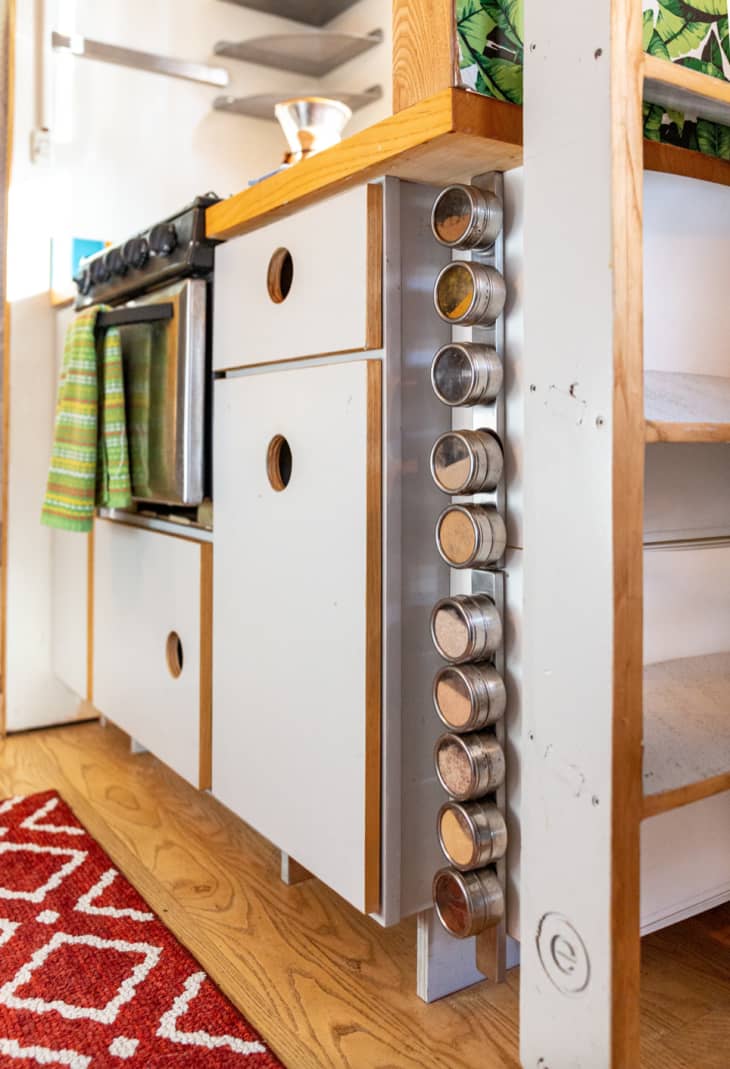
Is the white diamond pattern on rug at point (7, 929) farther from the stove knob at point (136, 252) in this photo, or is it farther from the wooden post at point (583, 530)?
the stove knob at point (136, 252)

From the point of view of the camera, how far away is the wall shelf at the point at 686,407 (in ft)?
2.54

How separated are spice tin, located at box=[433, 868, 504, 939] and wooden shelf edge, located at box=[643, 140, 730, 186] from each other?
77cm

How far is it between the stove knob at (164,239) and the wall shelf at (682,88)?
0.85m

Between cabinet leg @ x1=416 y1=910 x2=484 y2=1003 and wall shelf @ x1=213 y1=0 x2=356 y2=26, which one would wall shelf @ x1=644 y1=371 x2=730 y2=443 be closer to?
cabinet leg @ x1=416 y1=910 x2=484 y2=1003

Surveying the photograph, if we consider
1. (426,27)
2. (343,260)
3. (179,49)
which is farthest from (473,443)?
(179,49)

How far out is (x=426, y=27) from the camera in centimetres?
96

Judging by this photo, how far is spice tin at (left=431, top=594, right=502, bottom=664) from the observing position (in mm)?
981

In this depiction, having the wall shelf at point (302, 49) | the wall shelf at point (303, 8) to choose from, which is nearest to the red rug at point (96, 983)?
the wall shelf at point (302, 49)

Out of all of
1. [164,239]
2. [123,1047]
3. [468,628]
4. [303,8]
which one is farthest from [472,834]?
[303,8]

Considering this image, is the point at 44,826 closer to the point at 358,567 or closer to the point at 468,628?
the point at 358,567

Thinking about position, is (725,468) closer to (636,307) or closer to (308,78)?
(636,307)

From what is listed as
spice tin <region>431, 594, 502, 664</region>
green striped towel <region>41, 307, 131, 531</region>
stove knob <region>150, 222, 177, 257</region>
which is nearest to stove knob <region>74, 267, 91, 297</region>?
green striped towel <region>41, 307, 131, 531</region>

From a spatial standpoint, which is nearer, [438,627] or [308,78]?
[438,627]

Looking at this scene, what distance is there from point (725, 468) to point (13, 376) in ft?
5.63
